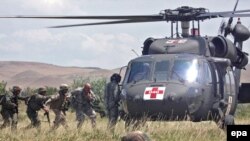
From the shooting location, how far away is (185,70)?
15.5 meters

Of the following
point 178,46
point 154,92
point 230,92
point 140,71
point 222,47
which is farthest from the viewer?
point 230,92

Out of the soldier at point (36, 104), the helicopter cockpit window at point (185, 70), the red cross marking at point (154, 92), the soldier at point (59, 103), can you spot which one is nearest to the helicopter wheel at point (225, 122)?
the helicopter cockpit window at point (185, 70)

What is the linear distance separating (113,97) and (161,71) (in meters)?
1.92

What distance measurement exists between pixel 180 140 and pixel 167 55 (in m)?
3.26

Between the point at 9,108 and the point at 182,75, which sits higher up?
the point at 182,75

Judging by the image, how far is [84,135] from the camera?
13.5 metres

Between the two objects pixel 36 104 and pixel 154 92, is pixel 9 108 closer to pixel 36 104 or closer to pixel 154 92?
pixel 36 104

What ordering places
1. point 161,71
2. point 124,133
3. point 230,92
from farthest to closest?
point 230,92, point 161,71, point 124,133

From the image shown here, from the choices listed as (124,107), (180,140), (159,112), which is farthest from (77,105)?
(180,140)

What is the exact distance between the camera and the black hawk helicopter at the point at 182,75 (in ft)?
48.7

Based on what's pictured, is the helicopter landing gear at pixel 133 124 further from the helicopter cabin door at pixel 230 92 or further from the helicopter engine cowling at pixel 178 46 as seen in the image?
the helicopter cabin door at pixel 230 92

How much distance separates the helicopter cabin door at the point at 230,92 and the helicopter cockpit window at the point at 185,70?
1366 millimetres

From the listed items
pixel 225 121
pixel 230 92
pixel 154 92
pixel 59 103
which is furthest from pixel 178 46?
pixel 59 103

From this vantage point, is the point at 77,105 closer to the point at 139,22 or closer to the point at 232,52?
the point at 139,22
